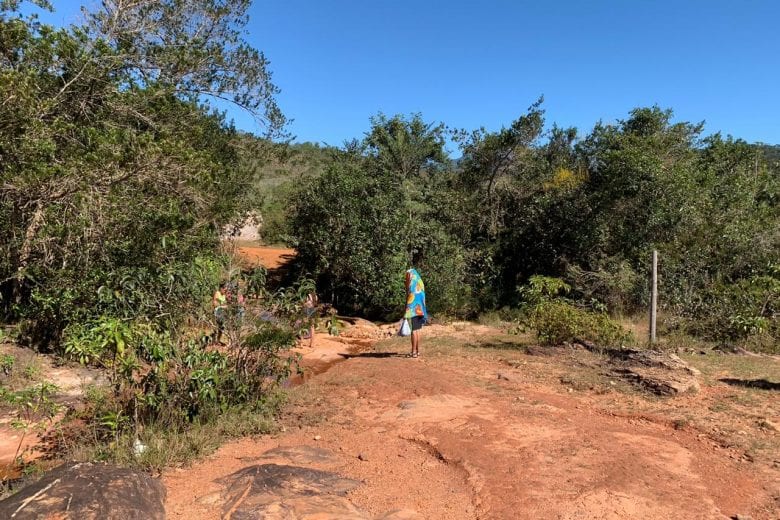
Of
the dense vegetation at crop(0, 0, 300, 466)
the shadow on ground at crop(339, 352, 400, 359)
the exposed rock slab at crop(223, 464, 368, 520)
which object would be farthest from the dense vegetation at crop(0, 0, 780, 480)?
the shadow on ground at crop(339, 352, 400, 359)

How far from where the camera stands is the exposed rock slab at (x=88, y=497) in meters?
3.21

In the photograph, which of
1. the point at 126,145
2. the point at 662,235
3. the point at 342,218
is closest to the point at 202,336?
the point at 126,145

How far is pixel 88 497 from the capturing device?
11.0 feet

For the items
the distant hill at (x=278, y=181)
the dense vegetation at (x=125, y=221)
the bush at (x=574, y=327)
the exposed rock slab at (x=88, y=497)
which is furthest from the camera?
the distant hill at (x=278, y=181)

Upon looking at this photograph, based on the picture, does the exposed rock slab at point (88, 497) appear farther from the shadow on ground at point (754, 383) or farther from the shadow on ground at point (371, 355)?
the shadow on ground at point (754, 383)

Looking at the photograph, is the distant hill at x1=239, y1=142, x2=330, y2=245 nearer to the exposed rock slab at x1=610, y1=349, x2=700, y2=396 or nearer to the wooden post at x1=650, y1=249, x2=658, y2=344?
the wooden post at x1=650, y1=249, x2=658, y2=344

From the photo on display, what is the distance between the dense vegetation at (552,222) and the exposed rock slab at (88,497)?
9.86 metres

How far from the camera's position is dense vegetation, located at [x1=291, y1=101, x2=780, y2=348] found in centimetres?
1288

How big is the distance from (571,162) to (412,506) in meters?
17.6

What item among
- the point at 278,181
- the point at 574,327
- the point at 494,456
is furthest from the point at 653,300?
the point at 278,181

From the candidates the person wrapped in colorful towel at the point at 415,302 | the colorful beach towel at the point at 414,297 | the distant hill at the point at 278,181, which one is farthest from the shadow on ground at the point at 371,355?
the distant hill at the point at 278,181

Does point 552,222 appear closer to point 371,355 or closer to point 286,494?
point 371,355

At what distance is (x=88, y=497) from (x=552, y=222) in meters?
14.4

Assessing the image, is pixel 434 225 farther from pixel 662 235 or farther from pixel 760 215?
pixel 760 215
